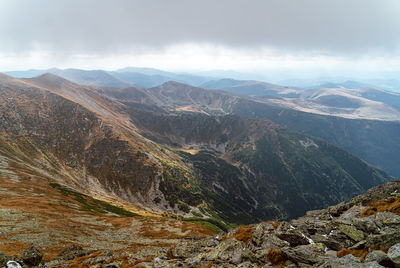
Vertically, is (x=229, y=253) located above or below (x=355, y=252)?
below

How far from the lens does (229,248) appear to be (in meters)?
31.0

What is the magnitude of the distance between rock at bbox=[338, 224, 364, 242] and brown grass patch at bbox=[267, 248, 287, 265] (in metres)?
11.3

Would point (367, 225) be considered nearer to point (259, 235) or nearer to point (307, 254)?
point (307, 254)

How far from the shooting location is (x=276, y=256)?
80.4 feet

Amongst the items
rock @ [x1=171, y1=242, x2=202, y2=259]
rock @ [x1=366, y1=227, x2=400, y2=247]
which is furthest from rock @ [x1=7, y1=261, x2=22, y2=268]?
rock @ [x1=366, y1=227, x2=400, y2=247]

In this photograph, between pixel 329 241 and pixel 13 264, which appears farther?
pixel 13 264

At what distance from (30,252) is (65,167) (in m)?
155

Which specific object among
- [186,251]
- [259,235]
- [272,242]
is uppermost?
[272,242]

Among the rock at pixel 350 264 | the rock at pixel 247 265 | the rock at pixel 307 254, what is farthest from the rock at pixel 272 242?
the rock at pixel 350 264

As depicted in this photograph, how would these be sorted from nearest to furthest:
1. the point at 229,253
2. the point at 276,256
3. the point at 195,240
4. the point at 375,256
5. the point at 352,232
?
the point at 375,256 → the point at 276,256 → the point at 352,232 → the point at 229,253 → the point at 195,240

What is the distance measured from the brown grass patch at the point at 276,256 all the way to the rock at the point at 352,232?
37.0ft

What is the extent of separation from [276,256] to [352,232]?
1279 cm

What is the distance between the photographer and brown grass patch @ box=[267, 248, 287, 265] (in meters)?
24.0

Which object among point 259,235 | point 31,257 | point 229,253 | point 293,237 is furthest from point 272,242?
point 31,257
